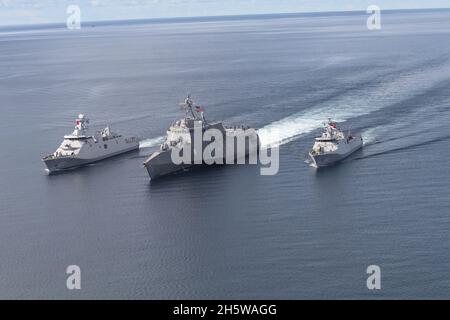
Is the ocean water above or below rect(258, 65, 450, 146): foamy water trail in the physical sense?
below

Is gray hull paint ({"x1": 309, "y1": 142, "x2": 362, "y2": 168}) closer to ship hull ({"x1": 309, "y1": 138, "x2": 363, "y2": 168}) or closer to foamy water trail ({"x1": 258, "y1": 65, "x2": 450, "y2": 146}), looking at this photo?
ship hull ({"x1": 309, "y1": 138, "x2": 363, "y2": 168})

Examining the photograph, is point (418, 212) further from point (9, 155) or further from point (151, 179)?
point (9, 155)

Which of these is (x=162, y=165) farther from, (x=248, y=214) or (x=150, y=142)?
(x=248, y=214)

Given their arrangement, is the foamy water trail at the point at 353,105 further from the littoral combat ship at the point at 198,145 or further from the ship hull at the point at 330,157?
the ship hull at the point at 330,157

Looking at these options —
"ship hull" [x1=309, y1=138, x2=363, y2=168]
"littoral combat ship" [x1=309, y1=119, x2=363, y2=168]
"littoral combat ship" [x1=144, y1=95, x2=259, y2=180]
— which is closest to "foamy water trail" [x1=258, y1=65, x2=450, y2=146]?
"littoral combat ship" [x1=144, y1=95, x2=259, y2=180]

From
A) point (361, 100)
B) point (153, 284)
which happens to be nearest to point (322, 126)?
point (361, 100)

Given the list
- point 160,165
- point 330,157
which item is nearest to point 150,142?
point 160,165
